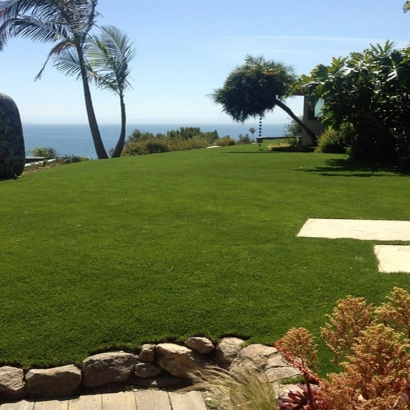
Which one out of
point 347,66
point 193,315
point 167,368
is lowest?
point 167,368

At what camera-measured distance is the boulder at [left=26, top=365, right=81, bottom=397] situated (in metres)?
4.12

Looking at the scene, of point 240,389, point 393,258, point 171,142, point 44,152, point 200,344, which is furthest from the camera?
point 171,142

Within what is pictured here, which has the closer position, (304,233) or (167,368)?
(167,368)

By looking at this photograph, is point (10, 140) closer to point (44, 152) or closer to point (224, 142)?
point (44, 152)

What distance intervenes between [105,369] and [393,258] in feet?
10.2

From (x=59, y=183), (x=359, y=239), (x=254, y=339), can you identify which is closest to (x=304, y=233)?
(x=359, y=239)

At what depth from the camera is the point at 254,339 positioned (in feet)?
14.2

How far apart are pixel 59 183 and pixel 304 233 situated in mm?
6604

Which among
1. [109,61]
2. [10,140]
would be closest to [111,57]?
[109,61]

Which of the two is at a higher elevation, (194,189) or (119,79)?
(119,79)

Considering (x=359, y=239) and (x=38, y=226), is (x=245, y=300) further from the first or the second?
(x=38, y=226)

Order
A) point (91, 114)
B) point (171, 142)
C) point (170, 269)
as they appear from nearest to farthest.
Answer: point (170, 269), point (91, 114), point (171, 142)

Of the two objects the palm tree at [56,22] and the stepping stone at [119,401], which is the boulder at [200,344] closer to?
the stepping stone at [119,401]

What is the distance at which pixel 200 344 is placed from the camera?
4371mm
